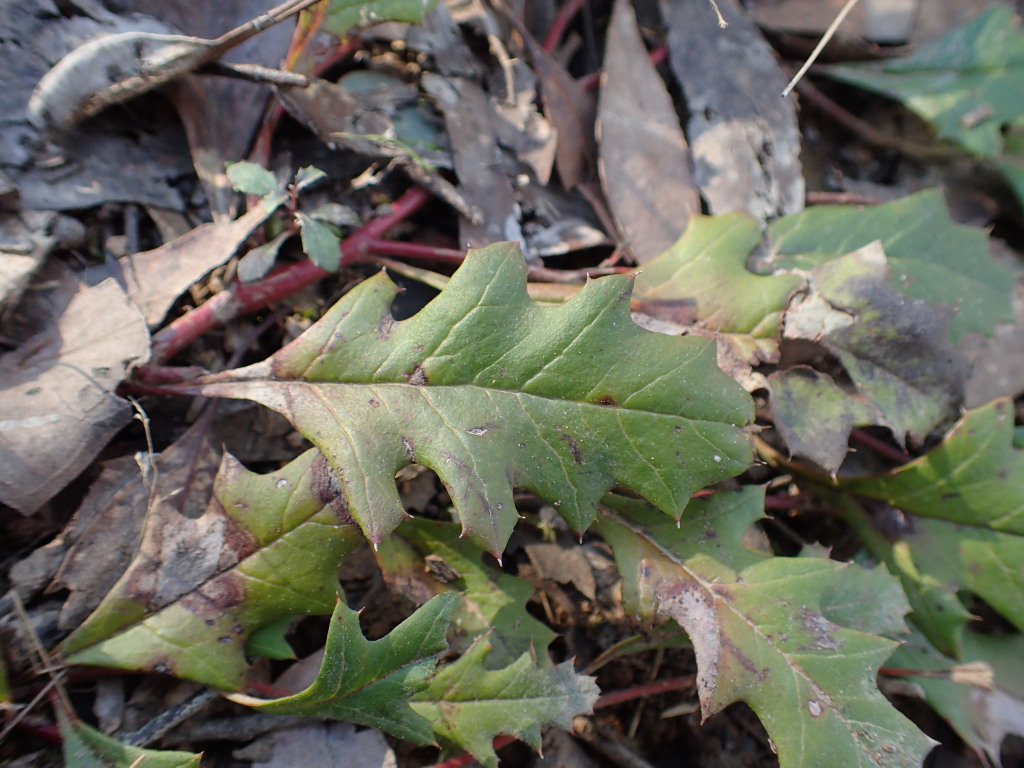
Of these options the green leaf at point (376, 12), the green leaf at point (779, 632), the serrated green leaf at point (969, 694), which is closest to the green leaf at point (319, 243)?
the green leaf at point (376, 12)

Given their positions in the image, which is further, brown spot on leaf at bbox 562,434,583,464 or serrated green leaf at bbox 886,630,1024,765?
serrated green leaf at bbox 886,630,1024,765

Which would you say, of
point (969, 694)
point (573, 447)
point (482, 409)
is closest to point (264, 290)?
point (482, 409)

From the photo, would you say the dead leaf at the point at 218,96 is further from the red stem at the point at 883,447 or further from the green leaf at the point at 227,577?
the red stem at the point at 883,447

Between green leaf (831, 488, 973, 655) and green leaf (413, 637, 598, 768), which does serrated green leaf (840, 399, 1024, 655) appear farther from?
green leaf (413, 637, 598, 768)

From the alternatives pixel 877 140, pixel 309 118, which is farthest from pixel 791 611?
pixel 877 140

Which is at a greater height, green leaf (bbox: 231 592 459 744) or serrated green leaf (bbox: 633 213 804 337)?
serrated green leaf (bbox: 633 213 804 337)

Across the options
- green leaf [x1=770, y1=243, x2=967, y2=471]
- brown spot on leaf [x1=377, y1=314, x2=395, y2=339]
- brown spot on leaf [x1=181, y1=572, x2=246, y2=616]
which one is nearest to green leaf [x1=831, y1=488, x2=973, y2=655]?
green leaf [x1=770, y1=243, x2=967, y2=471]

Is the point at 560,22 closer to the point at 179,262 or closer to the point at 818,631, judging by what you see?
the point at 179,262
